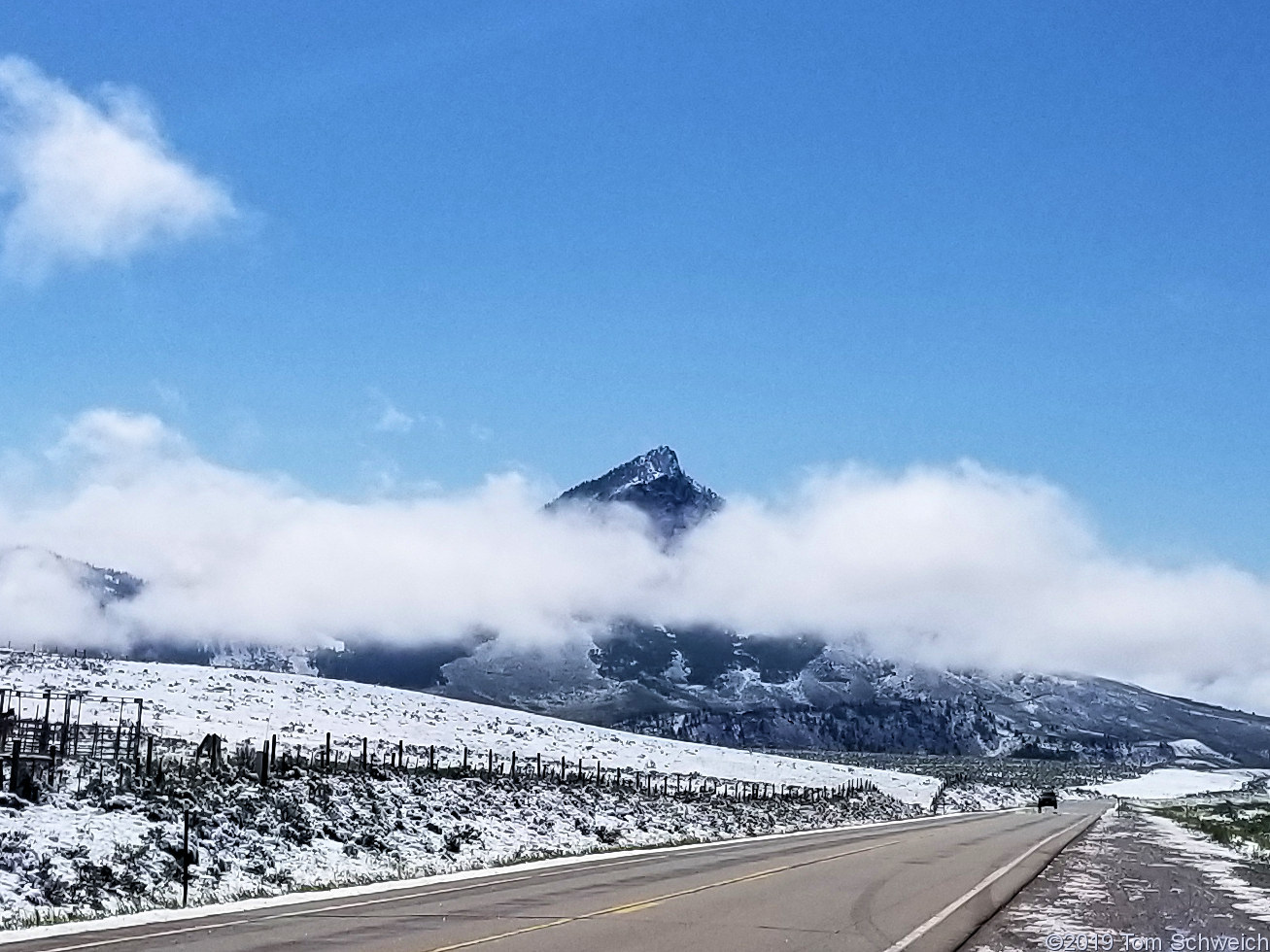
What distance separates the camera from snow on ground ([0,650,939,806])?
7006 cm

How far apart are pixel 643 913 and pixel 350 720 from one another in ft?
224

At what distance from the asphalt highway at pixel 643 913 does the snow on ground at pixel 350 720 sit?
36176 millimetres

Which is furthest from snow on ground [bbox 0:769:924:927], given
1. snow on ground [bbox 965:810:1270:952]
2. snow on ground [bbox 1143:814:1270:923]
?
snow on ground [bbox 1143:814:1270:923]

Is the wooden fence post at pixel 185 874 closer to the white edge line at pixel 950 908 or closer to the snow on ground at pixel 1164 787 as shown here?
the white edge line at pixel 950 908

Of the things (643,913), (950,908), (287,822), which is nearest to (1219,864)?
(950,908)

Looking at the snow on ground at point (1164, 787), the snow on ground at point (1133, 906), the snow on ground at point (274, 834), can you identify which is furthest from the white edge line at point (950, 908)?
the snow on ground at point (1164, 787)

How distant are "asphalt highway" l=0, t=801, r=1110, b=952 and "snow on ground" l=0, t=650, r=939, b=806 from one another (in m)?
36.2

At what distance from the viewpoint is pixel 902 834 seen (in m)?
47.1

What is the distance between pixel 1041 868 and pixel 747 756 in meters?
92.8

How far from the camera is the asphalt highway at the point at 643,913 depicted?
1485 centimetres

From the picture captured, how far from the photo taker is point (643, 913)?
18156 millimetres

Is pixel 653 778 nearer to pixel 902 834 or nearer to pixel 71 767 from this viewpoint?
pixel 902 834

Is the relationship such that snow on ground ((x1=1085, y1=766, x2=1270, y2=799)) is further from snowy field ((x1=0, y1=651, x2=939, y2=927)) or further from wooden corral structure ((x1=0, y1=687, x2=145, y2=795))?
wooden corral structure ((x1=0, y1=687, x2=145, y2=795))

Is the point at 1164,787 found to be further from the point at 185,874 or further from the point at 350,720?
the point at 185,874
